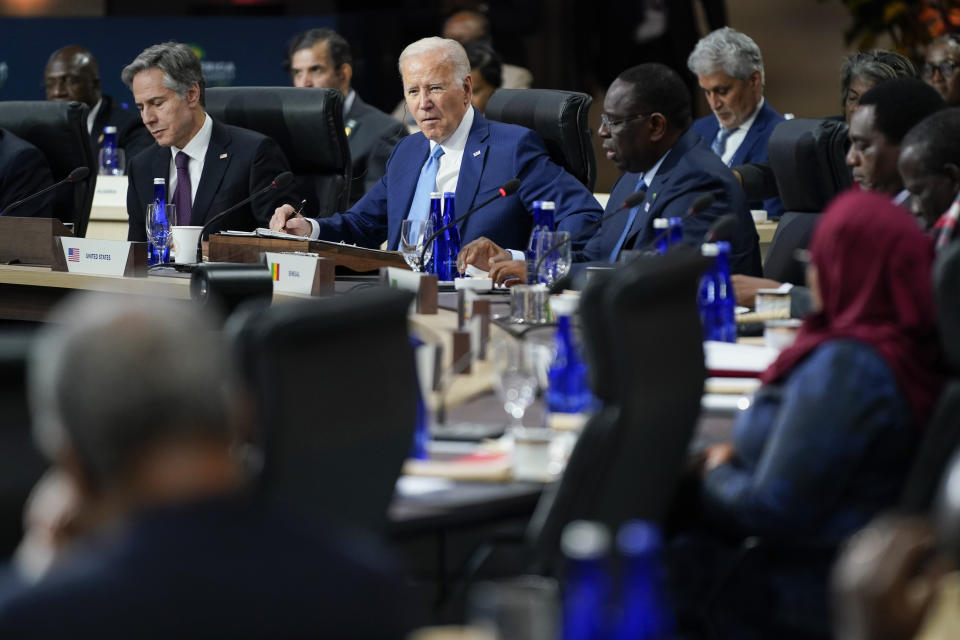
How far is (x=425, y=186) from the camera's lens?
4652mm

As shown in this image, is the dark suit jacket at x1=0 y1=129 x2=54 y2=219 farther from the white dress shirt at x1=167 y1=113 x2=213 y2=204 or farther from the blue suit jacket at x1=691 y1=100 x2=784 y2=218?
the blue suit jacket at x1=691 y1=100 x2=784 y2=218

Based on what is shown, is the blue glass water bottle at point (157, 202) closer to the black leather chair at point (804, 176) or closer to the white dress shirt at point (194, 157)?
the white dress shirt at point (194, 157)

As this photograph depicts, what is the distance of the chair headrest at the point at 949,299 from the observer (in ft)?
6.66

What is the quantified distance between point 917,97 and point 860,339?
1.04 meters

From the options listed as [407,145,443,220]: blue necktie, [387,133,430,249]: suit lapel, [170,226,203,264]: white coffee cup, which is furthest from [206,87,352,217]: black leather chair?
[170,226,203,264]: white coffee cup

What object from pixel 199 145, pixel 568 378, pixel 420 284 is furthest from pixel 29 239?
pixel 568 378

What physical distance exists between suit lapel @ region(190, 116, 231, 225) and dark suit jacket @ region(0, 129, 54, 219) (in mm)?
609

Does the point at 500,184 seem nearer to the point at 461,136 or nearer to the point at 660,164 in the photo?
the point at 461,136

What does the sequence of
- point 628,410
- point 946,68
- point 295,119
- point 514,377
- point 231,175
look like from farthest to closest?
Answer: point 946,68, point 295,119, point 231,175, point 514,377, point 628,410

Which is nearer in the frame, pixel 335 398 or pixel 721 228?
pixel 335 398

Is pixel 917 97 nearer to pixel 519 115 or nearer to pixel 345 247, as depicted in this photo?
pixel 345 247

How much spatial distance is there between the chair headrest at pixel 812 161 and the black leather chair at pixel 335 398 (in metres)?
2.51

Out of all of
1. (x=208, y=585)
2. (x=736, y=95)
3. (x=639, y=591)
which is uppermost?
(x=736, y=95)

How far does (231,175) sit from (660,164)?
1.67 metres
